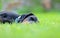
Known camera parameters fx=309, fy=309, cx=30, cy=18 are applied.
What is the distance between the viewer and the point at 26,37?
5.87 m

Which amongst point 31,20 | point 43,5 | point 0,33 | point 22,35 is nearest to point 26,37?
point 22,35

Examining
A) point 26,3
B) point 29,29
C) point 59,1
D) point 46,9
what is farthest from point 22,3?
point 29,29

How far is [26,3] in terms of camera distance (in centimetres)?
1994

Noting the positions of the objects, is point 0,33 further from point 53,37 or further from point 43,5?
point 43,5

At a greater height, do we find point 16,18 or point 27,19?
point 16,18

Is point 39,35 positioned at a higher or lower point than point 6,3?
lower

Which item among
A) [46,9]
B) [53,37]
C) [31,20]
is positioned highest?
[46,9]

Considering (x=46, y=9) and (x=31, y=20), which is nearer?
(x=31, y=20)

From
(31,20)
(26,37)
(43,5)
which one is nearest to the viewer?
(26,37)

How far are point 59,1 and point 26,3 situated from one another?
261 centimetres

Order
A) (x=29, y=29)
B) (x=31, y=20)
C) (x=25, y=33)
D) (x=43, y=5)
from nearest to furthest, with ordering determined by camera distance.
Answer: (x=25, y=33)
(x=29, y=29)
(x=31, y=20)
(x=43, y=5)

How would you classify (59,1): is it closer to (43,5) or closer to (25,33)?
(43,5)

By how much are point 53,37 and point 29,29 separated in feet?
3.41

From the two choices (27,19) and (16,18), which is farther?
(16,18)
